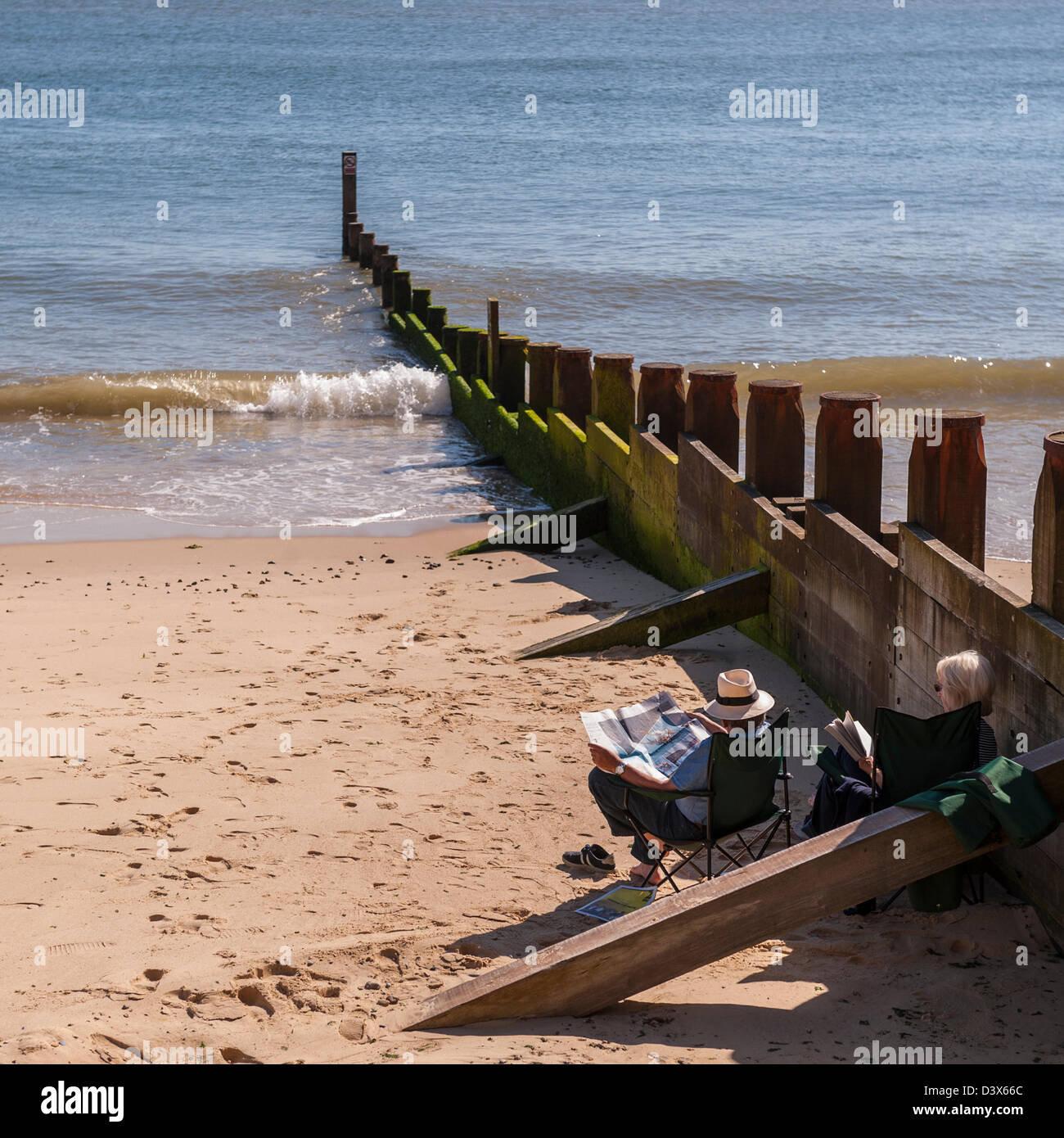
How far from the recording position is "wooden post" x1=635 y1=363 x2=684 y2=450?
32.6ft

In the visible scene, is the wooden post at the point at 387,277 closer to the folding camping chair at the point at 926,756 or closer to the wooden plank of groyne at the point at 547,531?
the wooden plank of groyne at the point at 547,531

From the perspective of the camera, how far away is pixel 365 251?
91.6 ft

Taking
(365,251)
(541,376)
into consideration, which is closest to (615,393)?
(541,376)

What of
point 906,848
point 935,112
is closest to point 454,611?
point 906,848

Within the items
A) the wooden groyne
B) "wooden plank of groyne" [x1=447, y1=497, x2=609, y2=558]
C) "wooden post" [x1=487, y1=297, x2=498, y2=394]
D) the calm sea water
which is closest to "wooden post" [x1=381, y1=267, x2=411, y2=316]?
the calm sea water

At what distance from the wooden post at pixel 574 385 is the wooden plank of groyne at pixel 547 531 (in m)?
1.07

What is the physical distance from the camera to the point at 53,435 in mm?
18078

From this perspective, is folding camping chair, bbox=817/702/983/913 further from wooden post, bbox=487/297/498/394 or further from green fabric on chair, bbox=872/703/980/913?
wooden post, bbox=487/297/498/394

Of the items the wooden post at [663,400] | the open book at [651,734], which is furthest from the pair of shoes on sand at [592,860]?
the wooden post at [663,400]

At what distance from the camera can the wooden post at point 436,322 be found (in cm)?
1973

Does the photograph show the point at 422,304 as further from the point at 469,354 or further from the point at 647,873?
the point at 647,873

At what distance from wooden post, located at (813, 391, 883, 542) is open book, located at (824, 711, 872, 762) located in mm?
1952

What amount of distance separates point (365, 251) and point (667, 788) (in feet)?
78.5

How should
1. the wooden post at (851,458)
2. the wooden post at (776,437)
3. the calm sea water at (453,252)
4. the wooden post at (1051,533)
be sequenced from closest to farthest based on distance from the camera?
the wooden post at (1051,533)
the wooden post at (851,458)
the wooden post at (776,437)
the calm sea water at (453,252)
